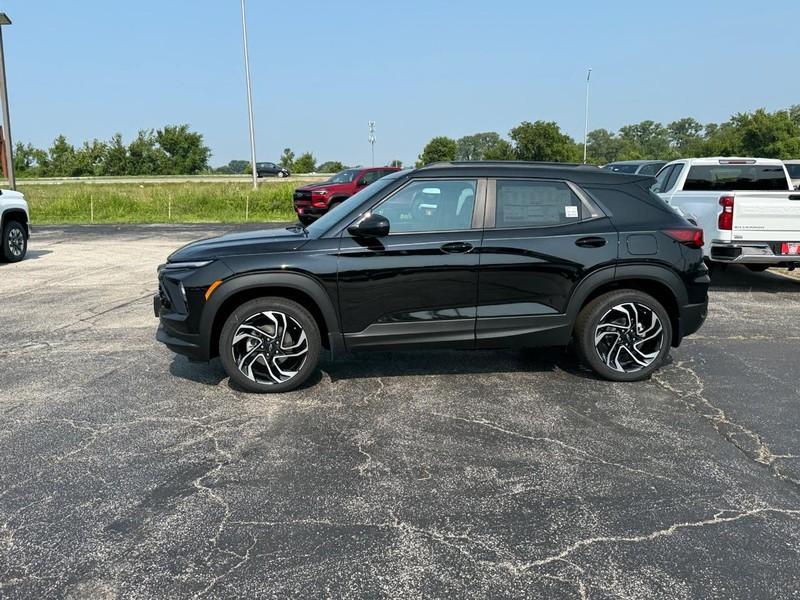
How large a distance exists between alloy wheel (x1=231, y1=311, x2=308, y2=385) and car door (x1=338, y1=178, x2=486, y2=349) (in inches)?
15.6

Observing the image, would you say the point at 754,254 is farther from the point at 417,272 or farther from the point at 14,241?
the point at 14,241

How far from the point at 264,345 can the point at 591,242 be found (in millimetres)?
2687

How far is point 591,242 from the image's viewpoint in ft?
17.2

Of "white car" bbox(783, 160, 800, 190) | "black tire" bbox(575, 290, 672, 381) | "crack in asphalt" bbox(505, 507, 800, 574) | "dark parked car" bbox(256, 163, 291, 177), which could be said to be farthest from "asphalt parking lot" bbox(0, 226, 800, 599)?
"dark parked car" bbox(256, 163, 291, 177)

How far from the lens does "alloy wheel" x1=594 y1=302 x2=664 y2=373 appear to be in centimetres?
537

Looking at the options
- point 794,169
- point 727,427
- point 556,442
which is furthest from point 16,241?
point 794,169

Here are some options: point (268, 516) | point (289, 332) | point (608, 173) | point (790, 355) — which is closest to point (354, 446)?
point (268, 516)

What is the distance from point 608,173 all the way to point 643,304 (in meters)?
1.14

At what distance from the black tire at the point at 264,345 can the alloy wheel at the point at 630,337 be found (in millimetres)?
2305

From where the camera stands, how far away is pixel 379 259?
196 inches

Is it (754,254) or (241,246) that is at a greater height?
(241,246)

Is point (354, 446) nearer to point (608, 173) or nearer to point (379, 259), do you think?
point (379, 259)

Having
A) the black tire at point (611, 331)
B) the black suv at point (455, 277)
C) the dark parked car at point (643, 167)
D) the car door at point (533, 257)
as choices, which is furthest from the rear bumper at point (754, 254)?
the dark parked car at point (643, 167)

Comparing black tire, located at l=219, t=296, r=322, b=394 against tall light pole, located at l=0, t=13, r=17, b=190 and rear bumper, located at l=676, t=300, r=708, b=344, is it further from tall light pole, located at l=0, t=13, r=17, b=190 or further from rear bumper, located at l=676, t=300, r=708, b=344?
tall light pole, located at l=0, t=13, r=17, b=190
